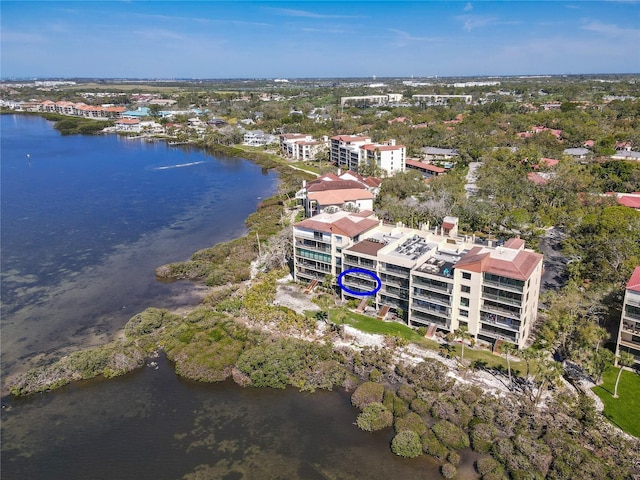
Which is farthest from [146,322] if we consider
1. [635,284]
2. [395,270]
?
[635,284]

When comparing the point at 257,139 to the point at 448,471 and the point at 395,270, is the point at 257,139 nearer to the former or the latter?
the point at 395,270

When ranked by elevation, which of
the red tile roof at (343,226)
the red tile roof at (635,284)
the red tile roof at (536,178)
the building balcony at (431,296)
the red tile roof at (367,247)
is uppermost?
the red tile roof at (343,226)

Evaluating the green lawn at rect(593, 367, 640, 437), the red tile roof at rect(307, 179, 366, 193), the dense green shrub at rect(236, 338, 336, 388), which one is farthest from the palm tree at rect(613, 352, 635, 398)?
the red tile roof at rect(307, 179, 366, 193)

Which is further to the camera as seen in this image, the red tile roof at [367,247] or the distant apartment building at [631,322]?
the red tile roof at [367,247]

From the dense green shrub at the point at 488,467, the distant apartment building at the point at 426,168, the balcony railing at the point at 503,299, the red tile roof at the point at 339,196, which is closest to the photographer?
the dense green shrub at the point at 488,467

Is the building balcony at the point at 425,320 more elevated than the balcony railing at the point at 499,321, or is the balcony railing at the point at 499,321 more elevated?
the balcony railing at the point at 499,321

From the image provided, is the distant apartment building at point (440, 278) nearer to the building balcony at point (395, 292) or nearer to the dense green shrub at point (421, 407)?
the building balcony at point (395, 292)

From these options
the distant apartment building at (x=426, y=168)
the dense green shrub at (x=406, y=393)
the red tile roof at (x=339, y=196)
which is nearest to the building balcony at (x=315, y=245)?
the red tile roof at (x=339, y=196)
